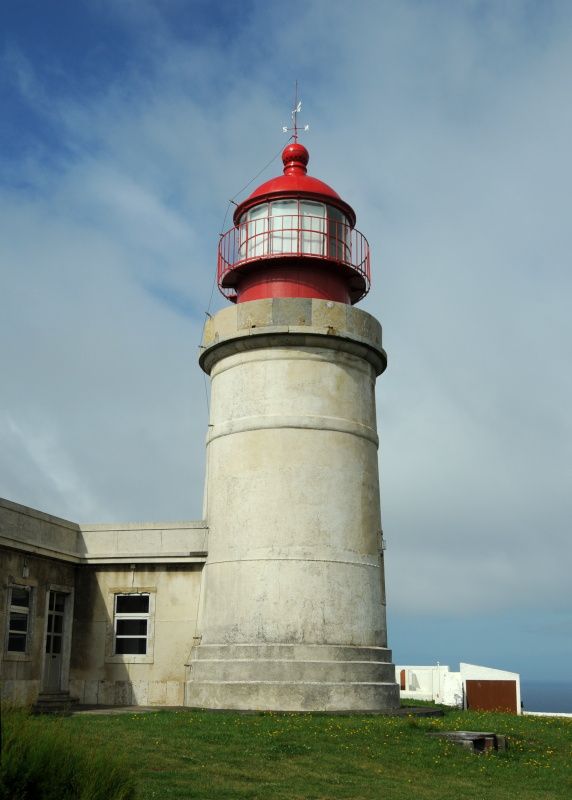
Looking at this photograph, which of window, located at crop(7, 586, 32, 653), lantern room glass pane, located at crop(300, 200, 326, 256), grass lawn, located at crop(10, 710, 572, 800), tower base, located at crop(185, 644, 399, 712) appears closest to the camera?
grass lawn, located at crop(10, 710, 572, 800)

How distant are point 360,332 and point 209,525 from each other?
227 inches

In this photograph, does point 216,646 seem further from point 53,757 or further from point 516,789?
point 53,757

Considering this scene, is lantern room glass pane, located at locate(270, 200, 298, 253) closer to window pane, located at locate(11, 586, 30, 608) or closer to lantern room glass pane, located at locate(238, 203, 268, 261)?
lantern room glass pane, located at locate(238, 203, 268, 261)

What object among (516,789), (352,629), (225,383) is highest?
(225,383)

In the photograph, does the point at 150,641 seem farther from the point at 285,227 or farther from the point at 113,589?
the point at 285,227

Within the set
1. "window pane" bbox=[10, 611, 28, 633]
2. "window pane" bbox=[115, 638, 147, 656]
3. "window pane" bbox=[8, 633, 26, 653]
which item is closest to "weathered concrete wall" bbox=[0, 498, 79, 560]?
"window pane" bbox=[10, 611, 28, 633]

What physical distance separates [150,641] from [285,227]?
10.3 metres

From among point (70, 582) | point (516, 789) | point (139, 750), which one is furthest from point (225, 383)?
point (516, 789)

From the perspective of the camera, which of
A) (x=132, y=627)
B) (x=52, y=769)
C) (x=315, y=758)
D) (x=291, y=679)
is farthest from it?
(x=132, y=627)

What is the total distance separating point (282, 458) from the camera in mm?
19688

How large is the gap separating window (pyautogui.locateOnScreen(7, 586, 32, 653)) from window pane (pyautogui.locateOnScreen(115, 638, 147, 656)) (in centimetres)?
241

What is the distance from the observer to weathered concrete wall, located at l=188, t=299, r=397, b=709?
62.1ft

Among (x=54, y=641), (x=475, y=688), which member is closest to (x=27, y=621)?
(x=54, y=641)

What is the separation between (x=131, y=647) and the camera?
20672 mm
